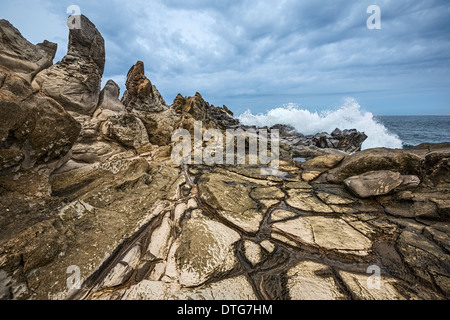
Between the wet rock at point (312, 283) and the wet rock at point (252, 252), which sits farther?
the wet rock at point (252, 252)

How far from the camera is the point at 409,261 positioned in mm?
2877

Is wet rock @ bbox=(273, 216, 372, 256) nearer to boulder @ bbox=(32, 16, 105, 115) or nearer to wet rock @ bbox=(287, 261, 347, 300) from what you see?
wet rock @ bbox=(287, 261, 347, 300)

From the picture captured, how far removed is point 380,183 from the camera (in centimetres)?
488

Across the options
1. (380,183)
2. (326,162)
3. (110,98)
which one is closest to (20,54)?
(110,98)

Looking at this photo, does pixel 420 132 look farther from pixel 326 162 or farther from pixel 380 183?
pixel 380 183

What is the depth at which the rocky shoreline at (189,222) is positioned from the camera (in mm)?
2523

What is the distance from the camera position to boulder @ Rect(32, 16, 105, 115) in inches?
248

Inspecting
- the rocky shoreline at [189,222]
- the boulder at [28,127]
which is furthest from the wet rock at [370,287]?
the boulder at [28,127]

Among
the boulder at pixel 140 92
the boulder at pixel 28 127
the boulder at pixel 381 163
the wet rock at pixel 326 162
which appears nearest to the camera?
the boulder at pixel 28 127

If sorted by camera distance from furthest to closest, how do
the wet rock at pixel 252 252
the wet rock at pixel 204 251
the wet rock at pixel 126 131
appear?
the wet rock at pixel 126 131 < the wet rock at pixel 252 252 < the wet rock at pixel 204 251

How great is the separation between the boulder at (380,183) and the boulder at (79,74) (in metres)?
10.3

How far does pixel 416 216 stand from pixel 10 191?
846cm

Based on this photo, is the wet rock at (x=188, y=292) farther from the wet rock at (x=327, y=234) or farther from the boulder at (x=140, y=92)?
the boulder at (x=140, y=92)

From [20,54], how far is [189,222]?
788cm
